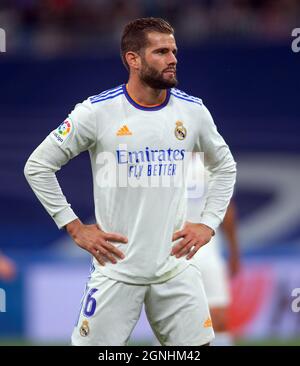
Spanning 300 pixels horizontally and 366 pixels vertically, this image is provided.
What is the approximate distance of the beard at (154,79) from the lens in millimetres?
6215

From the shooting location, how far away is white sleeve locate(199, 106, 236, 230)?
646cm

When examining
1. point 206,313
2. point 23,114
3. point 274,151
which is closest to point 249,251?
point 274,151

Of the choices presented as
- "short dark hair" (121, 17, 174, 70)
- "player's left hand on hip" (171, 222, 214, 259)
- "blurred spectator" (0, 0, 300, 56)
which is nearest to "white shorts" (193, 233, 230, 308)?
"player's left hand on hip" (171, 222, 214, 259)

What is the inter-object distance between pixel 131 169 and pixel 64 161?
1.30 feet

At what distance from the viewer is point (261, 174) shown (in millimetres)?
15258

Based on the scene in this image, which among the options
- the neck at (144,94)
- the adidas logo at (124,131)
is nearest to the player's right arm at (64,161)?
the adidas logo at (124,131)

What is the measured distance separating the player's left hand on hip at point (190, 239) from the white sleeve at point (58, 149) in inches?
26.6

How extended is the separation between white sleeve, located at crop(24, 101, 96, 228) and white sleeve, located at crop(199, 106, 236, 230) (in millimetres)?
691

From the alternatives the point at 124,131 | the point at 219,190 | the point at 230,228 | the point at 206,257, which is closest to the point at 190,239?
the point at 219,190

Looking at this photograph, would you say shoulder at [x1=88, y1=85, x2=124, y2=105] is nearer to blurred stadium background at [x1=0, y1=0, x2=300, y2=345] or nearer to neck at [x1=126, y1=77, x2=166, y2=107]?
neck at [x1=126, y1=77, x2=166, y2=107]

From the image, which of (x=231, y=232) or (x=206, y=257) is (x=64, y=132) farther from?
(x=231, y=232)

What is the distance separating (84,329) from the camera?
20.7ft
